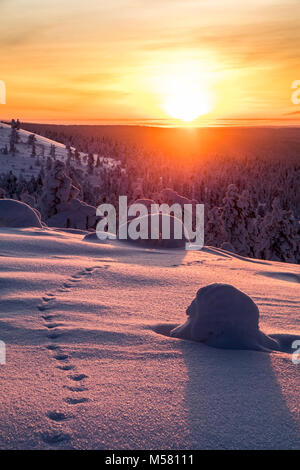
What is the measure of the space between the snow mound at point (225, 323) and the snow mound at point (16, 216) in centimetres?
843

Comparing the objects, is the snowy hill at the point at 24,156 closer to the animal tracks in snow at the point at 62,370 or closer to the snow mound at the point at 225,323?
the animal tracks in snow at the point at 62,370

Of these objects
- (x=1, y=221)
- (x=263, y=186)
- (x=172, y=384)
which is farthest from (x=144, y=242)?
(x=263, y=186)

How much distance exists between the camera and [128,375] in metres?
2.87

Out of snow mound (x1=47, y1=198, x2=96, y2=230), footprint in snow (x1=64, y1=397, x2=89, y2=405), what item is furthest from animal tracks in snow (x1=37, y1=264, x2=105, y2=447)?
snow mound (x1=47, y1=198, x2=96, y2=230)

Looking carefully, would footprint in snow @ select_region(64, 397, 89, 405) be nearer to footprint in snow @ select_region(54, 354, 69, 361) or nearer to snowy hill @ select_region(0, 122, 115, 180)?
footprint in snow @ select_region(54, 354, 69, 361)

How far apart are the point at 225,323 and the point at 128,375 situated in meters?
1.11

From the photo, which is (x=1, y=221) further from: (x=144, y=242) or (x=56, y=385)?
(x=56, y=385)

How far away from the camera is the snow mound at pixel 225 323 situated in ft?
11.5

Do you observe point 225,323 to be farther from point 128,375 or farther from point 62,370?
point 62,370

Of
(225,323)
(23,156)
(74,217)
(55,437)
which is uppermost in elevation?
(23,156)

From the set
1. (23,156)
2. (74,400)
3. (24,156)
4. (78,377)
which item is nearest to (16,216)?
(78,377)

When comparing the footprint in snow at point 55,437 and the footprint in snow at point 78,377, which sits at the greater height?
the footprint in snow at point 78,377

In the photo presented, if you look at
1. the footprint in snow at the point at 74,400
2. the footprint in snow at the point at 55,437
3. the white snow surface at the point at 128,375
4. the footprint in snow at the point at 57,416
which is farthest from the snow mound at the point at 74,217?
the footprint in snow at the point at 55,437

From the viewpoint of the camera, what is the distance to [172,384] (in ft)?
8.99
